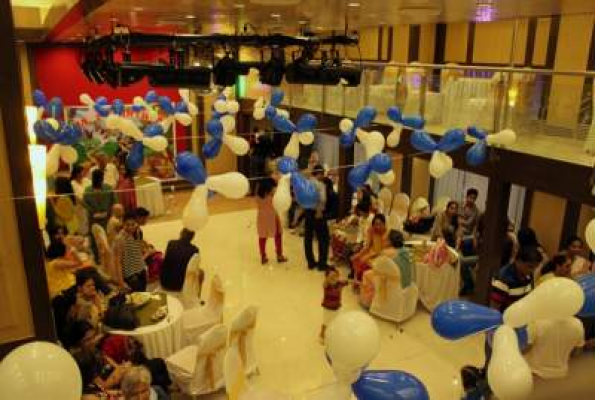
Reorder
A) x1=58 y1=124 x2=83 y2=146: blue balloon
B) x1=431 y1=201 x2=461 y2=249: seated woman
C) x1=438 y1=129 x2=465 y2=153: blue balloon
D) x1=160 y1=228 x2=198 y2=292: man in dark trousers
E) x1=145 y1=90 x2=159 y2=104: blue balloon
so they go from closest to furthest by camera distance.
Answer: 1. x1=438 y1=129 x2=465 y2=153: blue balloon
2. x1=160 y1=228 x2=198 y2=292: man in dark trousers
3. x1=58 y1=124 x2=83 y2=146: blue balloon
4. x1=431 y1=201 x2=461 y2=249: seated woman
5. x1=145 y1=90 x2=159 y2=104: blue balloon

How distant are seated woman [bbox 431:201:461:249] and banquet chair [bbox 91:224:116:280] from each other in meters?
4.82

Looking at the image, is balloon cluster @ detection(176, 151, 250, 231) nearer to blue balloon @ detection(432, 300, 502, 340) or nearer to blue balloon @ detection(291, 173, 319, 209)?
blue balloon @ detection(291, 173, 319, 209)

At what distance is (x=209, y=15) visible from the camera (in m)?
6.06

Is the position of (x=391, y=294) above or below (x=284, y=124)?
below

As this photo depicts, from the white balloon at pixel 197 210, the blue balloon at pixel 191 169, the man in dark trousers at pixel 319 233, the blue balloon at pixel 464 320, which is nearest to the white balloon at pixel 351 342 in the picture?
the blue balloon at pixel 464 320

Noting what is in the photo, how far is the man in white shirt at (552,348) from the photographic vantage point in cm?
471

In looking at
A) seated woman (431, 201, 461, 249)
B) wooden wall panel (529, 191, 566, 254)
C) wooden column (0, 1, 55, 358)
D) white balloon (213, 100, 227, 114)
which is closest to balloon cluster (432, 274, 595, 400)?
wooden column (0, 1, 55, 358)

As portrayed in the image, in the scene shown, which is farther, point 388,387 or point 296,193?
point 296,193

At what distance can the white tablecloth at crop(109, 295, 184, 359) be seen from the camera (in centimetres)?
462

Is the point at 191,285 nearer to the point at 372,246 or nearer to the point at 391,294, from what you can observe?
the point at 391,294

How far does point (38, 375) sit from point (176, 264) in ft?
13.1

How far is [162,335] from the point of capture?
185 inches

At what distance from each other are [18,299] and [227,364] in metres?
1.51

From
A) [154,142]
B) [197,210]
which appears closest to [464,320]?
[197,210]
